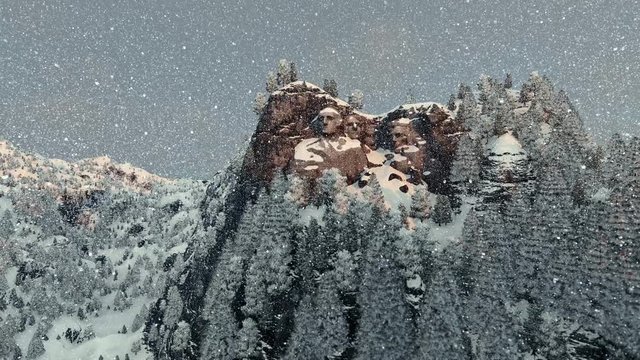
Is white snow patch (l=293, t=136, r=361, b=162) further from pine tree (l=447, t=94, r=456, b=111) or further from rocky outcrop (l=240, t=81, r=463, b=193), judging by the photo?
pine tree (l=447, t=94, r=456, b=111)

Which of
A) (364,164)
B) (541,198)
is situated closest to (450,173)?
(364,164)

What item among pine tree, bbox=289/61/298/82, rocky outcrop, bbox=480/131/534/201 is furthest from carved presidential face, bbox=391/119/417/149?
pine tree, bbox=289/61/298/82

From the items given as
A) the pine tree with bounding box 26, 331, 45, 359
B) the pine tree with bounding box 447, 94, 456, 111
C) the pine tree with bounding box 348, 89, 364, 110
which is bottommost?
the pine tree with bounding box 26, 331, 45, 359

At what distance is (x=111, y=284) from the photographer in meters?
188

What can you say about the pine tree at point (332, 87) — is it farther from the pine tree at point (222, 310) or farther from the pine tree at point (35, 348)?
the pine tree at point (35, 348)

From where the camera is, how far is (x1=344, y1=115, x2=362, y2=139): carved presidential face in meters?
107

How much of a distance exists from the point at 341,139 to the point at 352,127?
6552 millimetres

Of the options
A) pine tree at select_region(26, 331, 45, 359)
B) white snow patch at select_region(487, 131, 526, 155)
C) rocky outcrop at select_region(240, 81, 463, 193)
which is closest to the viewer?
white snow patch at select_region(487, 131, 526, 155)

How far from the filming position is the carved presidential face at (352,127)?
107m

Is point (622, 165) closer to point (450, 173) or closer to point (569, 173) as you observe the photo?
point (569, 173)

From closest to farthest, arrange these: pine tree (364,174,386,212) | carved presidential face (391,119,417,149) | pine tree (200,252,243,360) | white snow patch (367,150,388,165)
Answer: pine tree (200,252,243,360), pine tree (364,174,386,212), white snow patch (367,150,388,165), carved presidential face (391,119,417,149)

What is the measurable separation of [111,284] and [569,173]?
166084 millimetres

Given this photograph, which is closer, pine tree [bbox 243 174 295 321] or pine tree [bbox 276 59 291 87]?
pine tree [bbox 243 174 295 321]

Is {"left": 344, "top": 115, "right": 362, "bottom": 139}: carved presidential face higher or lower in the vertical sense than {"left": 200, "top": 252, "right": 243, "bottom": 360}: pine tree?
higher
